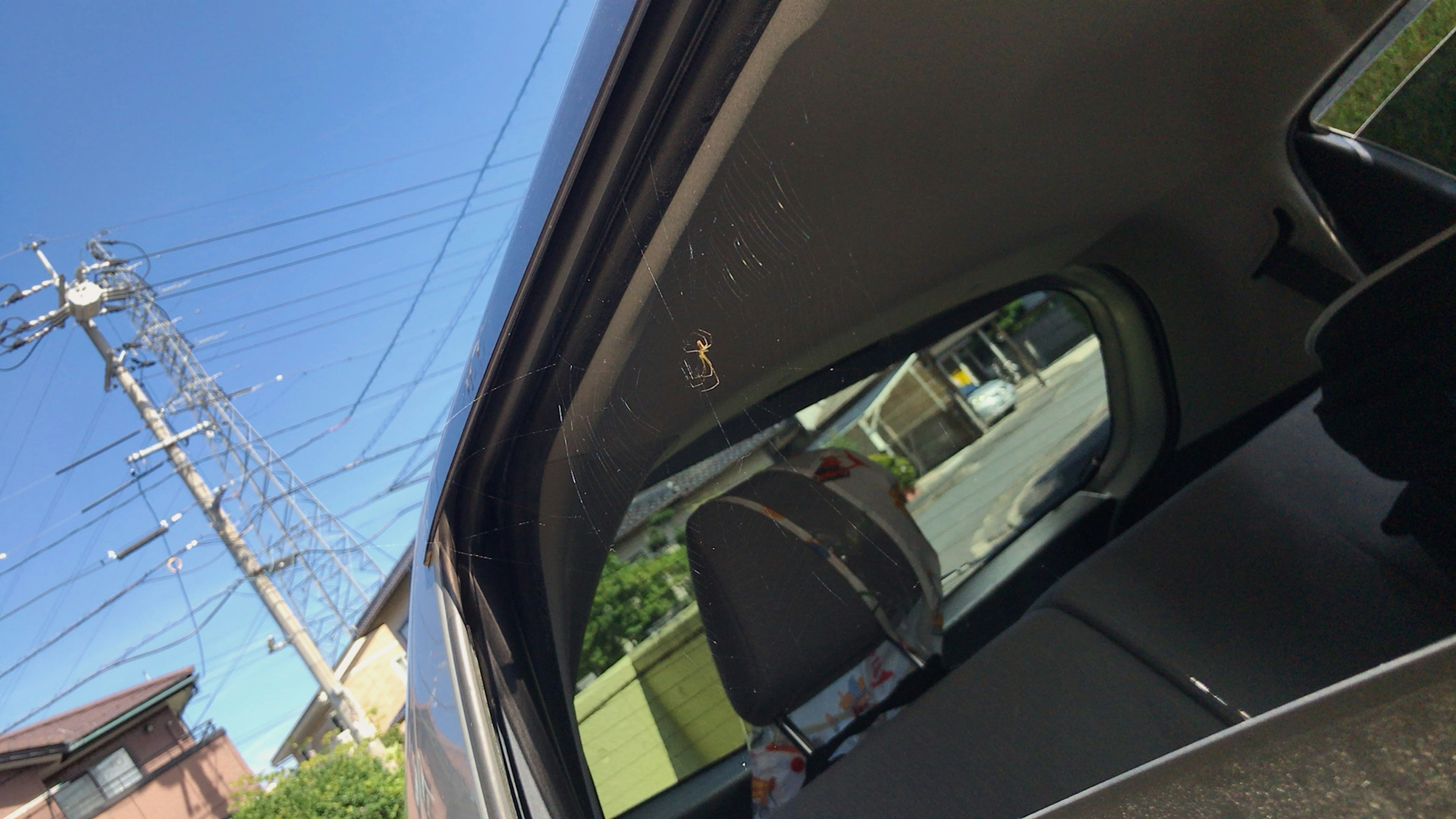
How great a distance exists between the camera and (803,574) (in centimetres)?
121

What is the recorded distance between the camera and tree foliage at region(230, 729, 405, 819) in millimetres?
8289

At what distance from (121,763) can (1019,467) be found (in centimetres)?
2327

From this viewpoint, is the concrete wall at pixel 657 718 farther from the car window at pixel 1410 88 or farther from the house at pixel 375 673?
the car window at pixel 1410 88

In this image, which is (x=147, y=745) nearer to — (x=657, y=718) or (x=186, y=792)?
(x=186, y=792)

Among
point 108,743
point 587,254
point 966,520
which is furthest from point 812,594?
point 108,743

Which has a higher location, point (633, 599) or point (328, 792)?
point (633, 599)

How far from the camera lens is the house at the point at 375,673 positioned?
1.93 metres

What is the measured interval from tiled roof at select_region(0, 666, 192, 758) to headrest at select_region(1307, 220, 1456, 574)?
21.5m

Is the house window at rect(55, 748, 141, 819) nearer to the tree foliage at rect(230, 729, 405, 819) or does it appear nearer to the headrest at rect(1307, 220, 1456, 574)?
the tree foliage at rect(230, 729, 405, 819)

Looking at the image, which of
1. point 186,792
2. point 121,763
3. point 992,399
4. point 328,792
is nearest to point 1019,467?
point 992,399

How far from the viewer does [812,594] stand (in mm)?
1224

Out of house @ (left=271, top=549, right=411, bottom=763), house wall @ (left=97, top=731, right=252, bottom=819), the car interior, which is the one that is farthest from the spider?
house wall @ (left=97, top=731, right=252, bottom=819)

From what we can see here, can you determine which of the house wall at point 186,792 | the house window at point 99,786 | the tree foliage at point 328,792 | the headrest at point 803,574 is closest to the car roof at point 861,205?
the headrest at point 803,574

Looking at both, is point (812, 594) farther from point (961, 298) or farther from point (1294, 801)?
point (1294, 801)
